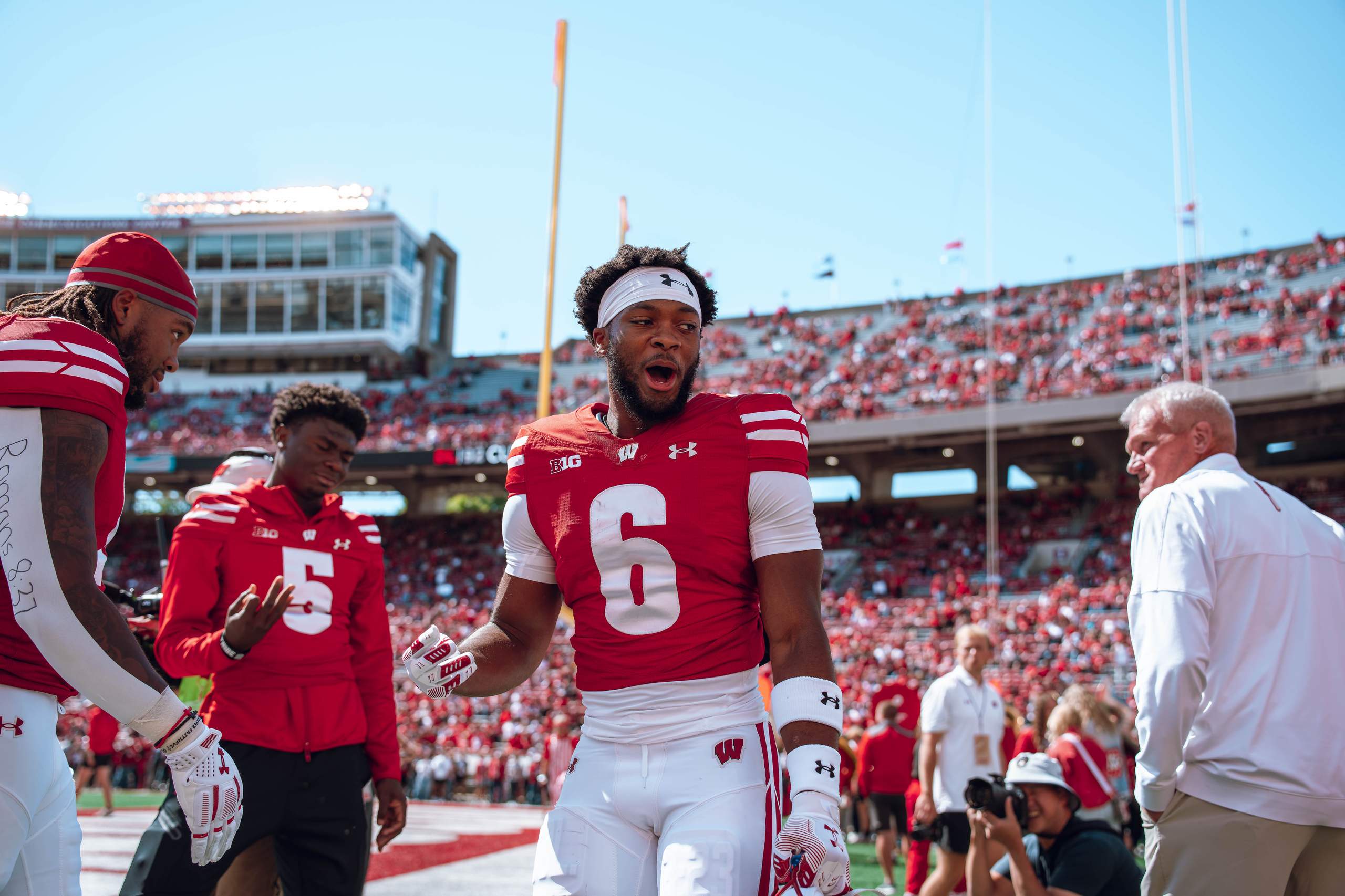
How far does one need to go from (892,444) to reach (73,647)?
→ 91.9ft

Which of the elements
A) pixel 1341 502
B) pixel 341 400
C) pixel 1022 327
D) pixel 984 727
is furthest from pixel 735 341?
pixel 341 400

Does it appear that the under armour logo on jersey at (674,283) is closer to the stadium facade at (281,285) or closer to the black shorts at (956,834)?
the black shorts at (956,834)

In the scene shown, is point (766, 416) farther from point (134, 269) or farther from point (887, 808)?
point (887, 808)

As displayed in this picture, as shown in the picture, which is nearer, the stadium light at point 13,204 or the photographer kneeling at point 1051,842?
the photographer kneeling at point 1051,842

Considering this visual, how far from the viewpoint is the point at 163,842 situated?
3320 mm

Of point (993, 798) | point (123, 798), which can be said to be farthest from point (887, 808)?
point (123, 798)

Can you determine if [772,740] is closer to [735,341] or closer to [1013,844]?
[1013,844]

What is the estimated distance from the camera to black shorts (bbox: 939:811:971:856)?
6270 mm

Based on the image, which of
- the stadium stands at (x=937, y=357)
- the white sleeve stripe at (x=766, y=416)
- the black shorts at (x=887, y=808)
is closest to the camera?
the white sleeve stripe at (x=766, y=416)

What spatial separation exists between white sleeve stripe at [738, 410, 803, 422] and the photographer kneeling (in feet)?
8.84

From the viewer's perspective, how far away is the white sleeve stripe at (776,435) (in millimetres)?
2521

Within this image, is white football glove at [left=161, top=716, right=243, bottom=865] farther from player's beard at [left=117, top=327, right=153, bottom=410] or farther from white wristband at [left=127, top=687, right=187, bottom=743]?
player's beard at [left=117, top=327, right=153, bottom=410]

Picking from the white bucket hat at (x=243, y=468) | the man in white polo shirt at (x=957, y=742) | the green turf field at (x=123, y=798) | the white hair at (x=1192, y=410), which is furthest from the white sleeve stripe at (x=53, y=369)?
the green turf field at (x=123, y=798)

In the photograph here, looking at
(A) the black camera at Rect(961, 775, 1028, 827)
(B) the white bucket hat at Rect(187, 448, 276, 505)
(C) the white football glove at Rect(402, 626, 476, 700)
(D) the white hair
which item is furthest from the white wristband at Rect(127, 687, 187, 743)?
(A) the black camera at Rect(961, 775, 1028, 827)
